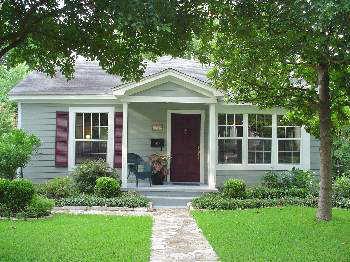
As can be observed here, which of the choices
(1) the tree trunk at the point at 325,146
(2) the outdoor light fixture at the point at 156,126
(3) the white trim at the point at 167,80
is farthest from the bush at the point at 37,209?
(1) the tree trunk at the point at 325,146

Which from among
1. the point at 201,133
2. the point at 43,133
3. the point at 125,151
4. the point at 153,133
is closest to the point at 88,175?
the point at 125,151

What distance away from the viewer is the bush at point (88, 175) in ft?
47.2

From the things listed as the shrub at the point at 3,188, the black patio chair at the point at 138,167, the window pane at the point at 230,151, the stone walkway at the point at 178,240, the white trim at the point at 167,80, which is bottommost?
the stone walkway at the point at 178,240

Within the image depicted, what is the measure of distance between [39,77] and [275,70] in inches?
363

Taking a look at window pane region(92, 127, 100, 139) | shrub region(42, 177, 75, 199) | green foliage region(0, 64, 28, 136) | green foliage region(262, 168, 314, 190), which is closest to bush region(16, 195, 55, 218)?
shrub region(42, 177, 75, 199)

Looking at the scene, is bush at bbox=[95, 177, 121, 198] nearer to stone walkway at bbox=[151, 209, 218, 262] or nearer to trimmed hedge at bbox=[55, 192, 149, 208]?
trimmed hedge at bbox=[55, 192, 149, 208]

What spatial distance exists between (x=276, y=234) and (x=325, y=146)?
2.54 metres

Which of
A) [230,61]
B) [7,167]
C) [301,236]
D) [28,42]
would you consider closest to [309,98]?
[230,61]

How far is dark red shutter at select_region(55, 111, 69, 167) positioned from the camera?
15.8 m

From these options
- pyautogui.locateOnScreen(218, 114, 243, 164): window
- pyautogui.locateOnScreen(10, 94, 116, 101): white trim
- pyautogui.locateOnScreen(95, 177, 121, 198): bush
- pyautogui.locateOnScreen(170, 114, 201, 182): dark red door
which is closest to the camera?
pyautogui.locateOnScreen(95, 177, 121, 198): bush

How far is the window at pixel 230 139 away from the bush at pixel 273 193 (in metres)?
1.90

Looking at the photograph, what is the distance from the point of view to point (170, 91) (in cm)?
1491

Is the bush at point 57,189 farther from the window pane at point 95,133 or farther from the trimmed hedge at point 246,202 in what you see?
the trimmed hedge at point 246,202

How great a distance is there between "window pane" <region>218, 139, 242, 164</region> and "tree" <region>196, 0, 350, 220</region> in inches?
167
